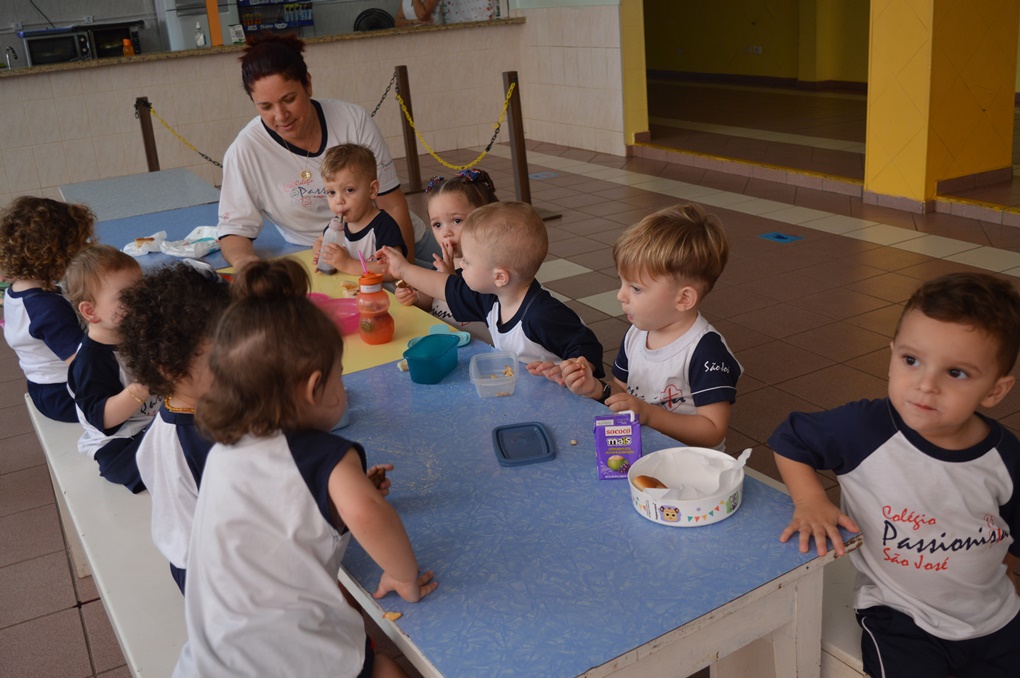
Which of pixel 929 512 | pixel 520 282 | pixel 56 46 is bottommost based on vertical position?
pixel 929 512

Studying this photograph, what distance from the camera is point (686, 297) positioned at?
6.46 ft

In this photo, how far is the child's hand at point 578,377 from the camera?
184cm

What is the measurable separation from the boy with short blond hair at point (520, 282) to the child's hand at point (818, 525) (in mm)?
835

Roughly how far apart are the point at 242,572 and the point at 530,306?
1.09m

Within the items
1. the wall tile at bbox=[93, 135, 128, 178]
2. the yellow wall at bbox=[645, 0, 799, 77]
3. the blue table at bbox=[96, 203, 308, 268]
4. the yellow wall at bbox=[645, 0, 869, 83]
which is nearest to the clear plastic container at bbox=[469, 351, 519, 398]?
the blue table at bbox=[96, 203, 308, 268]

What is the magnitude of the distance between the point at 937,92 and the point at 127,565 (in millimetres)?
5132

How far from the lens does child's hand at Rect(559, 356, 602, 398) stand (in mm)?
1840

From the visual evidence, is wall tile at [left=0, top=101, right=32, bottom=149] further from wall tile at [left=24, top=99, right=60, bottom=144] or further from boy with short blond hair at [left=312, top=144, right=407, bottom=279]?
boy with short blond hair at [left=312, top=144, right=407, bottom=279]

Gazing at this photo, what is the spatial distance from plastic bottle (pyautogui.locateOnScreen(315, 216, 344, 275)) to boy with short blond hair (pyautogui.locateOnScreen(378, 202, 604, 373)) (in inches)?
33.3

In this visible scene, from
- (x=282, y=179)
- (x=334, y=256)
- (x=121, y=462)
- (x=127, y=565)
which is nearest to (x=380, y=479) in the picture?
(x=127, y=565)

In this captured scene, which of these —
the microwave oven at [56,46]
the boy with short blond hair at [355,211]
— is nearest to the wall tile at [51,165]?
the microwave oven at [56,46]

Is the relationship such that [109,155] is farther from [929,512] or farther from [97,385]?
[929,512]

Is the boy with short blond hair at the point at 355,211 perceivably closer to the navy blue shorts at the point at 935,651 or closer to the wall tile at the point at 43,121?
the navy blue shorts at the point at 935,651

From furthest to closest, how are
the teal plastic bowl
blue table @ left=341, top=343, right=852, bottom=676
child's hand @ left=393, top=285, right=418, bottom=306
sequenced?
child's hand @ left=393, top=285, right=418, bottom=306, the teal plastic bowl, blue table @ left=341, top=343, right=852, bottom=676
